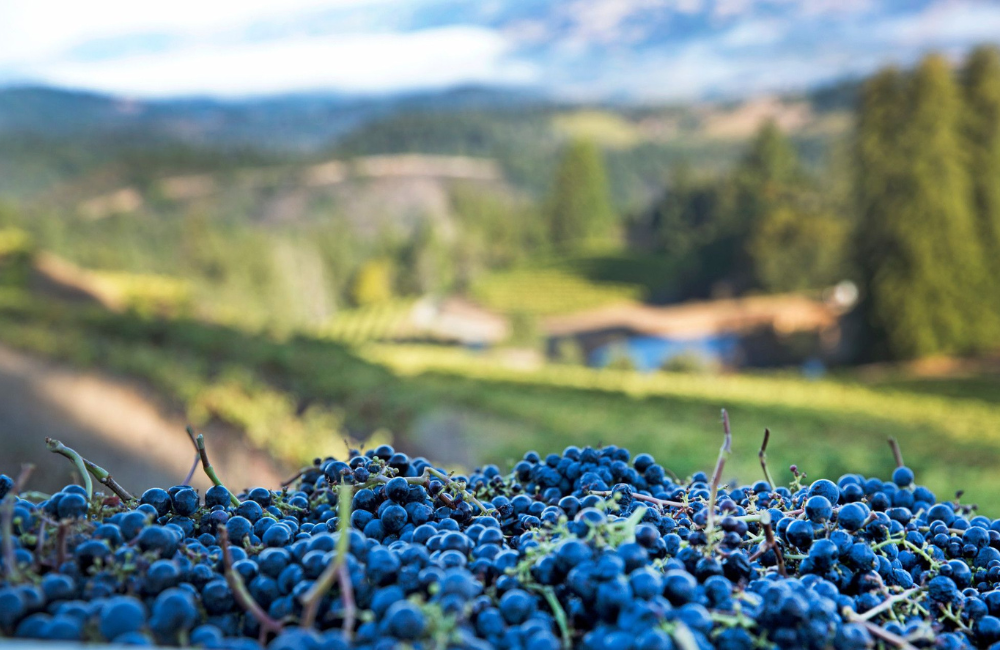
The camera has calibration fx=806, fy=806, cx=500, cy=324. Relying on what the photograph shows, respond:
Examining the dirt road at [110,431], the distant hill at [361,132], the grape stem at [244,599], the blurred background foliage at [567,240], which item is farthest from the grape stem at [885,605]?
the distant hill at [361,132]

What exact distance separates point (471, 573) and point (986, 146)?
1518 cm

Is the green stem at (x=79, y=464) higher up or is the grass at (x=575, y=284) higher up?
the grass at (x=575, y=284)

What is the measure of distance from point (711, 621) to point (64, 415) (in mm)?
4602

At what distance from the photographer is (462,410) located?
6449mm

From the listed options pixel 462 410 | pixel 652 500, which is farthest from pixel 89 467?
pixel 462 410

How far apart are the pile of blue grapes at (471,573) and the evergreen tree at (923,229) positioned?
1343 cm

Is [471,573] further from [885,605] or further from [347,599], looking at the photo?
[885,605]

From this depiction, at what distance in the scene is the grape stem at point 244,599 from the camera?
2.00ft

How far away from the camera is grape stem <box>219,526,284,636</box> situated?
0.61 metres

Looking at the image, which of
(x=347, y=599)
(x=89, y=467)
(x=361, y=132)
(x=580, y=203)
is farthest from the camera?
(x=361, y=132)

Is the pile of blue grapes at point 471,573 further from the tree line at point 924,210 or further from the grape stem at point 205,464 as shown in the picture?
the tree line at point 924,210

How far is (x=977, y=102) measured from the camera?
13.3 m

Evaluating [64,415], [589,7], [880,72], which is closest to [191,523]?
[64,415]

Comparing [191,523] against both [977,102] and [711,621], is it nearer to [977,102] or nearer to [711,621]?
[711,621]
